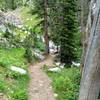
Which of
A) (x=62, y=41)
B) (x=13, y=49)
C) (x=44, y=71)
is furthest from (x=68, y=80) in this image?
(x=13, y=49)

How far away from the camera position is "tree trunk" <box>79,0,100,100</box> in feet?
7.58

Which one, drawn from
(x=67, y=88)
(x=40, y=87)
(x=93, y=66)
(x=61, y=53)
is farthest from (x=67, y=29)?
(x=93, y=66)

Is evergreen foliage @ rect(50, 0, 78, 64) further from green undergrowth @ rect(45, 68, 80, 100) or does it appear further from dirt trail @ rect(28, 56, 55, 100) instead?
green undergrowth @ rect(45, 68, 80, 100)

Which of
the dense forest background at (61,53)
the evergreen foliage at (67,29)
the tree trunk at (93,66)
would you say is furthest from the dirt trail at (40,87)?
the tree trunk at (93,66)

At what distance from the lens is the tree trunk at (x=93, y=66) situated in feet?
7.58

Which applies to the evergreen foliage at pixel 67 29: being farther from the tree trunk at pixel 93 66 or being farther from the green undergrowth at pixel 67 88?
the tree trunk at pixel 93 66

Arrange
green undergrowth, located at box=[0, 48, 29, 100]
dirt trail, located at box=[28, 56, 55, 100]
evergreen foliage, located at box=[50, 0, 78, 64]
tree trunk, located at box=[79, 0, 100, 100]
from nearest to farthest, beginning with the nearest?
tree trunk, located at box=[79, 0, 100, 100]
green undergrowth, located at box=[0, 48, 29, 100]
dirt trail, located at box=[28, 56, 55, 100]
evergreen foliage, located at box=[50, 0, 78, 64]

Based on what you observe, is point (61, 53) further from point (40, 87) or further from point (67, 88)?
point (67, 88)

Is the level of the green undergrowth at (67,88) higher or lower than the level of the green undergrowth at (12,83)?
lower

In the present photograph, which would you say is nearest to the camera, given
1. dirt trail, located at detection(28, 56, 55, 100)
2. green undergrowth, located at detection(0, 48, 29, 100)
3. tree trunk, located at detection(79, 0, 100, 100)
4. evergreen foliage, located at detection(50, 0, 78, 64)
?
tree trunk, located at detection(79, 0, 100, 100)

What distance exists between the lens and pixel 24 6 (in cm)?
6850

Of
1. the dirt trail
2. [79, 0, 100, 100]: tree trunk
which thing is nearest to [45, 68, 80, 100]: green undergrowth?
the dirt trail

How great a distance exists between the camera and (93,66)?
93.2 inches

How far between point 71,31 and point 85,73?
2022 centimetres
